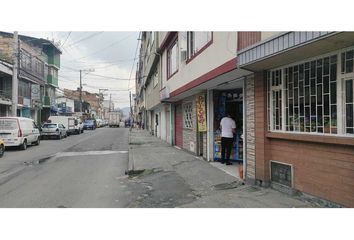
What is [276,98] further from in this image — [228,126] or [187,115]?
[187,115]

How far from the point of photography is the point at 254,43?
686 cm

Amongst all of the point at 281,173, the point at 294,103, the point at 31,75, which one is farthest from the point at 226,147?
the point at 31,75

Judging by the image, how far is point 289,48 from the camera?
5586 millimetres

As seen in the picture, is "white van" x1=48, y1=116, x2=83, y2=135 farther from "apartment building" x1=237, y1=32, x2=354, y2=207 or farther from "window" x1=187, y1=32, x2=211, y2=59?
"apartment building" x1=237, y1=32, x2=354, y2=207

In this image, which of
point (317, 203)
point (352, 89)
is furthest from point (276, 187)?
point (352, 89)

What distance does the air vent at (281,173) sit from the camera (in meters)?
6.83

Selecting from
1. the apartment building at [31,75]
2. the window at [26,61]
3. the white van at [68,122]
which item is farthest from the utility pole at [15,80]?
the window at [26,61]

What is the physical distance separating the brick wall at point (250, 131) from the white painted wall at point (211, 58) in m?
0.84

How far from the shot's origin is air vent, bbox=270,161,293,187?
22.4 ft

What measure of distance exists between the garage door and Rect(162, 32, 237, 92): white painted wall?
9.64 ft

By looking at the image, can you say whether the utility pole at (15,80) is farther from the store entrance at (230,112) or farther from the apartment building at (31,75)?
the store entrance at (230,112)

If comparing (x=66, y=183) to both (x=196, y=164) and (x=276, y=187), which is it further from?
(x=276, y=187)

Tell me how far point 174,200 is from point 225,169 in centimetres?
371

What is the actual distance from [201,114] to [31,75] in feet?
109
